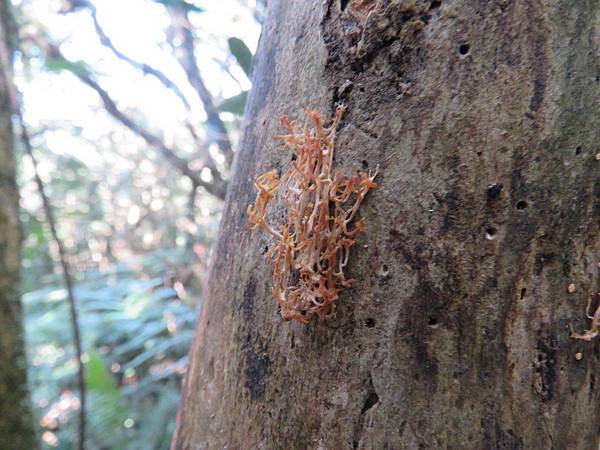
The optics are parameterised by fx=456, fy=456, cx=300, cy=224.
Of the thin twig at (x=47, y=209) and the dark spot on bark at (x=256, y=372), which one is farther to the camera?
the thin twig at (x=47, y=209)

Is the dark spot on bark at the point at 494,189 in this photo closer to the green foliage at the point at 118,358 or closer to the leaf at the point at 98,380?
the green foliage at the point at 118,358

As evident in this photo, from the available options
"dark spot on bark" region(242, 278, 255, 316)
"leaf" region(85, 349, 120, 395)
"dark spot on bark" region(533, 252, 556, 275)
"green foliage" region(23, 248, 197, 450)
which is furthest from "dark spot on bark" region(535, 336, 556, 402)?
"leaf" region(85, 349, 120, 395)

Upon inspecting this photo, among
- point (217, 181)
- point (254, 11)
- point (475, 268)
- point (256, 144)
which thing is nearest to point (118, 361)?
point (217, 181)

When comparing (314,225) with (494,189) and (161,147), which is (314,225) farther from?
(161,147)

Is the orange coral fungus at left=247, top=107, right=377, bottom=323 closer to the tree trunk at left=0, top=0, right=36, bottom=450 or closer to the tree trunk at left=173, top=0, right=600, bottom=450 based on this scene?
the tree trunk at left=173, top=0, right=600, bottom=450

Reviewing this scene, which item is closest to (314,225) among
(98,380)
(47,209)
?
(47,209)

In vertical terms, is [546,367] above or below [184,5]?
below

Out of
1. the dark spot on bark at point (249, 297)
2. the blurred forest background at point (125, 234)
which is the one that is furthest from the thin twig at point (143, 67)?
the dark spot on bark at point (249, 297)
